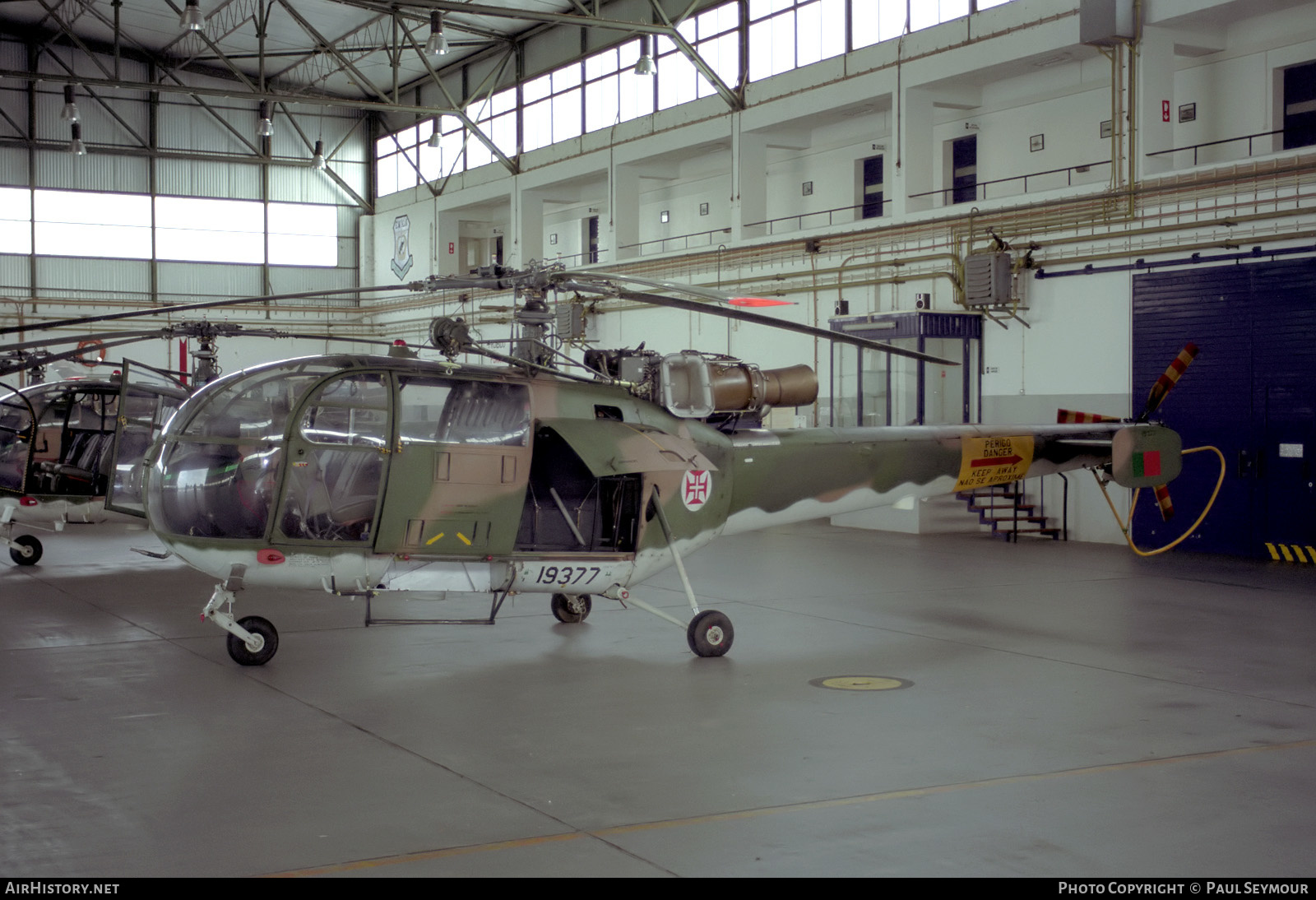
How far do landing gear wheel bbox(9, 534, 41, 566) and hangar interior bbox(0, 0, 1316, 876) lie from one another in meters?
1.03

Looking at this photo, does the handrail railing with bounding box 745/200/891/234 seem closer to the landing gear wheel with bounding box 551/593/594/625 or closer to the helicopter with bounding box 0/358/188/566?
the helicopter with bounding box 0/358/188/566

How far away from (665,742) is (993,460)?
5.69 m

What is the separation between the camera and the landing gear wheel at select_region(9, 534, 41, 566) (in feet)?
45.8

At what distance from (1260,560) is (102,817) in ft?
46.1

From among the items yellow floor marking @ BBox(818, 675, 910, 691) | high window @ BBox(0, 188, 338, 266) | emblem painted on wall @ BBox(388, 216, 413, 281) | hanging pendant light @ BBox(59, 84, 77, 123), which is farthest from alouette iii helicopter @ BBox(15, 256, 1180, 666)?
high window @ BBox(0, 188, 338, 266)

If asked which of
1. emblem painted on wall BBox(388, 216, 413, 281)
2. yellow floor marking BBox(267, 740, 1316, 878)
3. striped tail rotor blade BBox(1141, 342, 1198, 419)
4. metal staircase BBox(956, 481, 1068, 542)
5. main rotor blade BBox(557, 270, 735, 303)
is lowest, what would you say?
yellow floor marking BBox(267, 740, 1316, 878)

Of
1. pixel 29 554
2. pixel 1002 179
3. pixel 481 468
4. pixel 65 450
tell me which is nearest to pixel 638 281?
pixel 481 468

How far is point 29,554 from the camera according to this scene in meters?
14.0

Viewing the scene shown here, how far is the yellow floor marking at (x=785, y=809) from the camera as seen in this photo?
180 inches

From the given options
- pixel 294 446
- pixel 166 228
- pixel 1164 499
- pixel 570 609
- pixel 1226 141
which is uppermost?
pixel 166 228

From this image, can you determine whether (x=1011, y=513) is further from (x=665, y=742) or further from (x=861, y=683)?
(x=665, y=742)

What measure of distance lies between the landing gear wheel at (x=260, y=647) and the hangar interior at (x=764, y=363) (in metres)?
0.15

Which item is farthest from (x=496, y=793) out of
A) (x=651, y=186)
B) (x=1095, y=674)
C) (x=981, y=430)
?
(x=651, y=186)

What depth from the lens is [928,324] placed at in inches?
707
